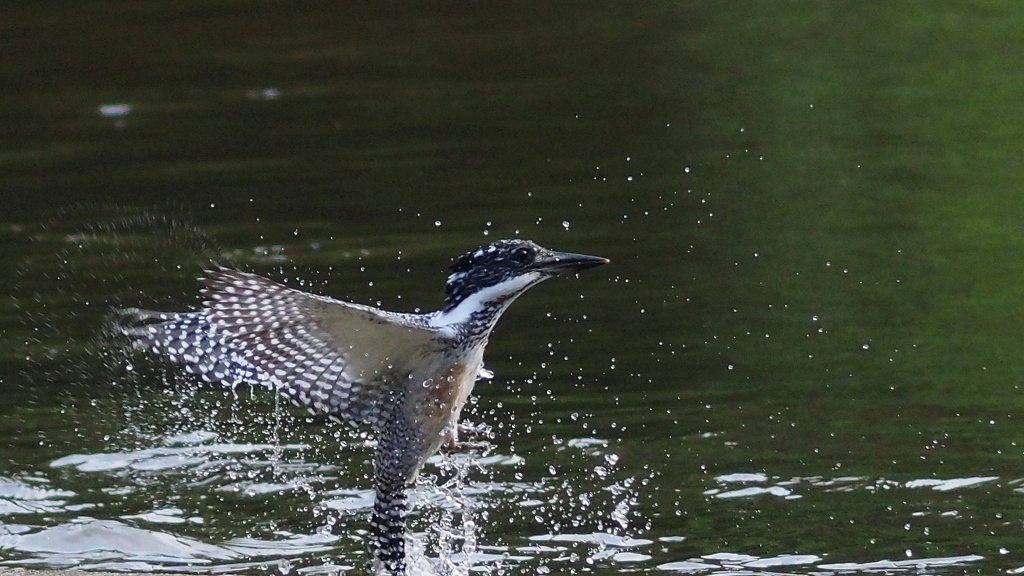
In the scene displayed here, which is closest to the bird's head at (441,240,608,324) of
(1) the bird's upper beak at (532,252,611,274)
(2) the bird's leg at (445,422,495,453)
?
(1) the bird's upper beak at (532,252,611,274)

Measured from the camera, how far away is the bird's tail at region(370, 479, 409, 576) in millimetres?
6109

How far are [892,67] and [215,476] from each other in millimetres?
10719

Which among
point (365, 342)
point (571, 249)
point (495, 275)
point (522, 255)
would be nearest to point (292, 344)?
point (365, 342)

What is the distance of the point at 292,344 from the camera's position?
18.6 ft

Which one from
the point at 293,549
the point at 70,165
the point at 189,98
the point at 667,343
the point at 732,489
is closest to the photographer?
the point at 293,549

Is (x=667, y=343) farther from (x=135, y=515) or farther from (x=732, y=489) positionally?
(x=135, y=515)

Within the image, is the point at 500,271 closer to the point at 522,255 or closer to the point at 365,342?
the point at 522,255

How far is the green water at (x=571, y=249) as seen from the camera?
6.65m

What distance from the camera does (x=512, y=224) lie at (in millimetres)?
11094

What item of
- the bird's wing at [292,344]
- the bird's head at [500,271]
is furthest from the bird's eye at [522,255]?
the bird's wing at [292,344]

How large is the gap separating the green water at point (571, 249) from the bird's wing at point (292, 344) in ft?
0.74

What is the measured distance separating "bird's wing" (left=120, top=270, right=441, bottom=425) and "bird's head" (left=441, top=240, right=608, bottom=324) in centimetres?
18

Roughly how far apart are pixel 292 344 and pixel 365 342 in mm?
247

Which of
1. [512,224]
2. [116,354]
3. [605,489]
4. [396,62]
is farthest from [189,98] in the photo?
[605,489]
